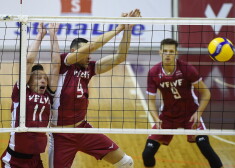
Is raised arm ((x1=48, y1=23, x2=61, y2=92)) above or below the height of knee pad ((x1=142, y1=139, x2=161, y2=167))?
above

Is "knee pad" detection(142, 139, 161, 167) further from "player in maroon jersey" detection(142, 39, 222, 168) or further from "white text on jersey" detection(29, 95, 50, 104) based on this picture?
"white text on jersey" detection(29, 95, 50, 104)

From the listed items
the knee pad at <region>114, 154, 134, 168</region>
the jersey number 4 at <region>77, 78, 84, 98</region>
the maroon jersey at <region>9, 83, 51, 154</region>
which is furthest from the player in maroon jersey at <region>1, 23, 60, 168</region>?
the knee pad at <region>114, 154, 134, 168</region>

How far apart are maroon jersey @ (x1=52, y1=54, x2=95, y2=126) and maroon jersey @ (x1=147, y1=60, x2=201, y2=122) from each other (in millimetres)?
1321

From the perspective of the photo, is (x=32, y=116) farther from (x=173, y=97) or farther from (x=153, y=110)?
(x=173, y=97)

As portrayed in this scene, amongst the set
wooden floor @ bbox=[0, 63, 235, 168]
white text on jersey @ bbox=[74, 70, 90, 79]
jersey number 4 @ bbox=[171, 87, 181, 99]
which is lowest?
wooden floor @ bbox=[0, 63, 235, 168]

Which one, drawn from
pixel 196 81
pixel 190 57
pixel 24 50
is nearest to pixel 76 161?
pixel 196 81

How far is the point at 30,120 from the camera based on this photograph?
5176 millimetres

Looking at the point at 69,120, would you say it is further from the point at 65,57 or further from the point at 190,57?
the point at 190,57

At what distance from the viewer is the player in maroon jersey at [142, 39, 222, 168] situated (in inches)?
253

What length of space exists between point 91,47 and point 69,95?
0.64 m

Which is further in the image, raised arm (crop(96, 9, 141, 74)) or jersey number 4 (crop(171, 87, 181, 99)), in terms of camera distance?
jersey number 4 (crop(171, 87, 181, 99))

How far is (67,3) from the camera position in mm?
9836

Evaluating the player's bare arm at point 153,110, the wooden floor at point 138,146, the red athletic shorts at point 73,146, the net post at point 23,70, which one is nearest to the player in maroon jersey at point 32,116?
the net post at point 23,70

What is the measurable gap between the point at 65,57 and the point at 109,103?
413cm
